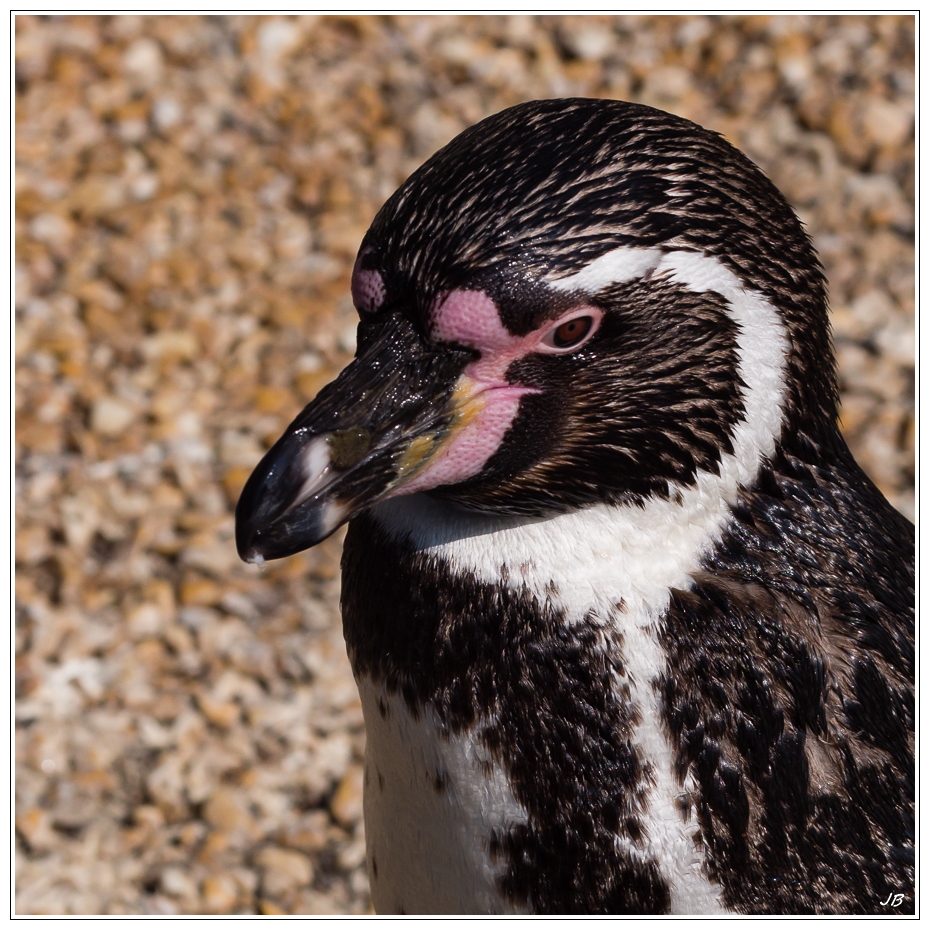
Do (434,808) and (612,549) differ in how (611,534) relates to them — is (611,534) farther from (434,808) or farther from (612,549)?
(434,808)

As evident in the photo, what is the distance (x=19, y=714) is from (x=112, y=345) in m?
1.12

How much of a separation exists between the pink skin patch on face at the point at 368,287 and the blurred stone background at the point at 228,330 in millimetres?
1632

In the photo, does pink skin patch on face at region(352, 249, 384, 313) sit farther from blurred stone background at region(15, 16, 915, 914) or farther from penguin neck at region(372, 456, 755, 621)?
blurred stone background at region(15, 16, 915, 914)

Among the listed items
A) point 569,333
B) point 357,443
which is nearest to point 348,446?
point 357,443

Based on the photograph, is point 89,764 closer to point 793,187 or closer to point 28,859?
point 28,859

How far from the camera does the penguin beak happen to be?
1241 millimetres

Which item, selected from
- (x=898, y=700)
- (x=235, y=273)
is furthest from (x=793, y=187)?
(x=898, y=700)

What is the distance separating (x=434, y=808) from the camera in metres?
1.53

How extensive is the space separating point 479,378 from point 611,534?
254mm

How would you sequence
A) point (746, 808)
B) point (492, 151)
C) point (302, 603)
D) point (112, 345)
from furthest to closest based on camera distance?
point (112, 345), point (302, 603), point (746, 808), point (492, 151)

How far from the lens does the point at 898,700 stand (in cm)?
146

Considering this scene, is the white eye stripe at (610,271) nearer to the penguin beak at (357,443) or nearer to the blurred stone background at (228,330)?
the penguin beak at (357,443)

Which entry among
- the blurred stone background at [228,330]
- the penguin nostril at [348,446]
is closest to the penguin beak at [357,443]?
the penguin nostril at [348,446]

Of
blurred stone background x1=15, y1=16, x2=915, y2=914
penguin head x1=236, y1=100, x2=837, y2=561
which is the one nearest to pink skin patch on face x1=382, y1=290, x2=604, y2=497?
penguin head x1=236, y1=100, x2=837, y2=561
